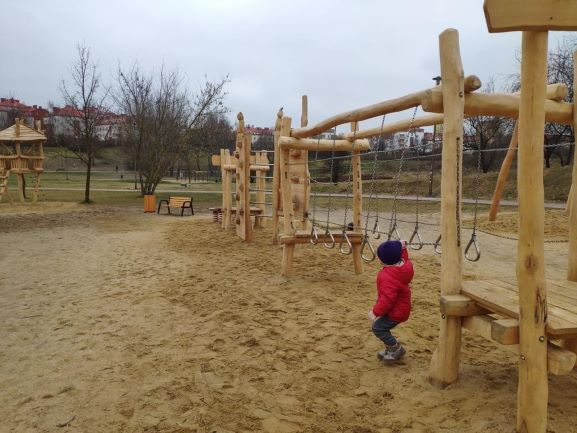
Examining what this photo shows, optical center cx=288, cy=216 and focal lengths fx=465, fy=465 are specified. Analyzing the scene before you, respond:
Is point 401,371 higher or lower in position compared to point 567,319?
lower

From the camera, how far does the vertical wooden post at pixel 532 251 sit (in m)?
2.34

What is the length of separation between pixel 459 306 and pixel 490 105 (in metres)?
1.41

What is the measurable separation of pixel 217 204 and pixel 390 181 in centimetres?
1253

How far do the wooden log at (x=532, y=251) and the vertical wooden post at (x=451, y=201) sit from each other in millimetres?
610

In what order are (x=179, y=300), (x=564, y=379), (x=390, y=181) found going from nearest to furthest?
(x=564, y=379) < (x=179, y=300) < (x=390, y=181)

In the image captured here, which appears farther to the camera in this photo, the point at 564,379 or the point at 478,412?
the point at 564,379

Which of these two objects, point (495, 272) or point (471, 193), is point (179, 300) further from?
point (471, 193)

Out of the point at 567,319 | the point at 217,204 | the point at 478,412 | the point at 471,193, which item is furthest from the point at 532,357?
the point at 471,193

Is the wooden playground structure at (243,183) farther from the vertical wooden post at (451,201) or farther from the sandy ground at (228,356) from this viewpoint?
the vertical wooden post at (451,201)

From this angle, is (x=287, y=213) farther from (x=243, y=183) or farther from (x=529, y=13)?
(x=529, y=13)

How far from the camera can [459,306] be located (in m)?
2.93

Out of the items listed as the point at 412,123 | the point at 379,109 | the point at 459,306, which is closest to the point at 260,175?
the point at 412,123

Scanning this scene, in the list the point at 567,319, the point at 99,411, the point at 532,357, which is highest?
the point at 567,319

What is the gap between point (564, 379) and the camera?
3162mm
